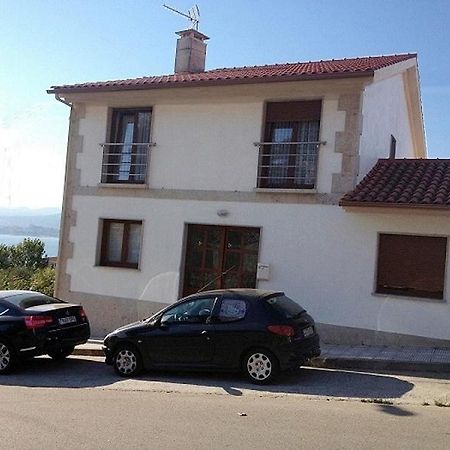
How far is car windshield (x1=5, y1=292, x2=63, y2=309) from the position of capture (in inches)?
439

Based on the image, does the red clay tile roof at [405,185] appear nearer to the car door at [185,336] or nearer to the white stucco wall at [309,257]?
the white stucco wall at [309,257]

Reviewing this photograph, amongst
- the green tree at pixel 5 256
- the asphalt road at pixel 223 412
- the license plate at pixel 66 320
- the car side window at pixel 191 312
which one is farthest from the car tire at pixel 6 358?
the green tree at pixel 5 256

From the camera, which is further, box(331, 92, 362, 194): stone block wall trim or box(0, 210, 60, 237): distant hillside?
box(0, 210, 60, 237): distant hillside

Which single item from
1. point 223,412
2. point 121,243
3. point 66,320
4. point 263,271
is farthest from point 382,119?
point 223,412

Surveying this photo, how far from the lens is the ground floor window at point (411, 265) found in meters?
11.6

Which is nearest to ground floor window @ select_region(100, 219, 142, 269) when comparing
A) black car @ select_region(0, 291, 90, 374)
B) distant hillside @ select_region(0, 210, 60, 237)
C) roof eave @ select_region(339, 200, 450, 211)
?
black car @ select_region(0, 291, 90, 374)

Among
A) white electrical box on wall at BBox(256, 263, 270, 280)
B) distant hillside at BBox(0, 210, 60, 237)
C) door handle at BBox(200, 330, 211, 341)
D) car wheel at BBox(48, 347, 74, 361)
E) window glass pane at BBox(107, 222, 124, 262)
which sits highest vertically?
distant hillside at BBox(0, 210, 60, 237)

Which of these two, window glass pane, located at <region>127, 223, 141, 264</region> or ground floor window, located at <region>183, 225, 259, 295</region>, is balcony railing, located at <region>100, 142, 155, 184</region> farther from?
ground floor window, located at <region>183, 225, 259, 295</region>

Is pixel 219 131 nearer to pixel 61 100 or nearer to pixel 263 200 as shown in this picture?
pixel 263 200

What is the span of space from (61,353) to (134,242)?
391cm

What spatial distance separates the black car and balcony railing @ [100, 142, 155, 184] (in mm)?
4570

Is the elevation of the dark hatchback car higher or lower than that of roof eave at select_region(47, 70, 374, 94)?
lower

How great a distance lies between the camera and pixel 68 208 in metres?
15.7

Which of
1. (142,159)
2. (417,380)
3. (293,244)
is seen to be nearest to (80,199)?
(142,159)
